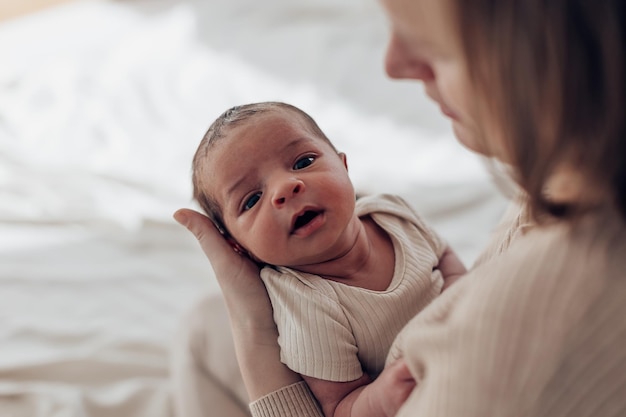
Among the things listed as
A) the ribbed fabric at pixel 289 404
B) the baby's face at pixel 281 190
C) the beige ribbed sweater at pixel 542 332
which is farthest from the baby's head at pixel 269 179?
the beige ribbed sweater at pixel 542 332

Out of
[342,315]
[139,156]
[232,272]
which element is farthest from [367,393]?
[139,156]

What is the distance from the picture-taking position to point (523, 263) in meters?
0.56

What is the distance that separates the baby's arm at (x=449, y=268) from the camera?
91cm

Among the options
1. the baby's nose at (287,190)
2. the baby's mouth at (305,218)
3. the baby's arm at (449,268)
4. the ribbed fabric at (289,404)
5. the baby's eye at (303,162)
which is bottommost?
the ribbed fabric at (289,404)

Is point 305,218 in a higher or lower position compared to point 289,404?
higher

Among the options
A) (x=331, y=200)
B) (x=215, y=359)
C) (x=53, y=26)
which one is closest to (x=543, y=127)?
(x=331, y=200)

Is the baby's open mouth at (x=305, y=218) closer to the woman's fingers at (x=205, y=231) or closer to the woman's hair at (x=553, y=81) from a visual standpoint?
the woman's fingers at (x=205, y=231)

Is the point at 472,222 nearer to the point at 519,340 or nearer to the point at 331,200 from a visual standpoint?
the point at 331,200

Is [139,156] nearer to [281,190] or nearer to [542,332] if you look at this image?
[281,190]

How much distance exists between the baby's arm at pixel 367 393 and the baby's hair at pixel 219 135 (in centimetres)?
21

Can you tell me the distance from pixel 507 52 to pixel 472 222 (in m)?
0.87

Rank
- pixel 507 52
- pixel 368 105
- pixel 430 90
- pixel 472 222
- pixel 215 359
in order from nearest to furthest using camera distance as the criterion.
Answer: pixel 507 52 → pixel 430 90 → pixel 215 359 → pixel 472 222 → pixel 368 105

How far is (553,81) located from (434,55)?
0.35 feet

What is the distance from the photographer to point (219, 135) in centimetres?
84
